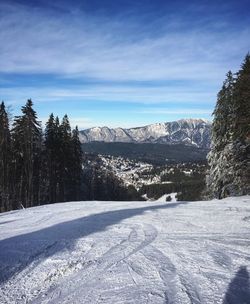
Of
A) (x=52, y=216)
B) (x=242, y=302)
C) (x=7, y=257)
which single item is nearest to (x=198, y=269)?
(x=242, y=302)

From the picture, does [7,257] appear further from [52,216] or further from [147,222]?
[52,216]

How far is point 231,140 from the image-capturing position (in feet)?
97.8

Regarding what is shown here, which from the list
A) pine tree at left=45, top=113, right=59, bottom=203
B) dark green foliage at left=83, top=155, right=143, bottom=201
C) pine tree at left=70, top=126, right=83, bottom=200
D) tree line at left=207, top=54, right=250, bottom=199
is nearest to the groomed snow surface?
tree line at left=207, top=54, right=250, bottom=199

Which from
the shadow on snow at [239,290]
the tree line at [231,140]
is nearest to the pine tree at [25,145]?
the tree line at [231,140]

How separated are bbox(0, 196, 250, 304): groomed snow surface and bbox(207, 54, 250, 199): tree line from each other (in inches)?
532

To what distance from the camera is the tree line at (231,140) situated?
26141mm

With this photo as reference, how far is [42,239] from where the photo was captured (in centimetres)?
1104

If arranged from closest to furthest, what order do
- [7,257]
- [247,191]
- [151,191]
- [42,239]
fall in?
[7,257], [42,239], [247,191], [151,191]

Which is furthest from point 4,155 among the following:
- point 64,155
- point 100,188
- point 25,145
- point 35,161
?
point 100,188

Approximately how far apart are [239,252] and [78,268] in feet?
13.8

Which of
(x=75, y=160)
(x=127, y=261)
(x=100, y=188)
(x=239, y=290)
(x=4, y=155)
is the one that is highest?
(x=4, y=155)

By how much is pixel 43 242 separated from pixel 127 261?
3.14 metres

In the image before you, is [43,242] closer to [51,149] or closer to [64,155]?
[51,149]

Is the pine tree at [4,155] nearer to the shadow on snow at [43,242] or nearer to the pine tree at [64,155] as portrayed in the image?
the pine tree at [64,155]
